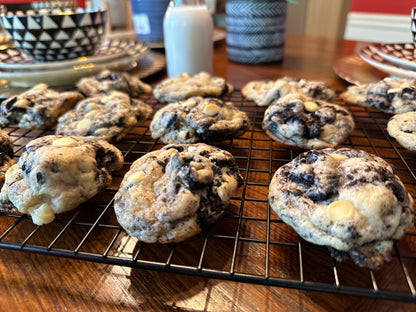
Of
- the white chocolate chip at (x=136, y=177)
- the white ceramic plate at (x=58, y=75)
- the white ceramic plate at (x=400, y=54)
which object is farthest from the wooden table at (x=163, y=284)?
the white ceramic plate at (x=400, y=54)

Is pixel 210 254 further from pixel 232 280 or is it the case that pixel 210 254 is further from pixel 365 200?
pixel 365 200

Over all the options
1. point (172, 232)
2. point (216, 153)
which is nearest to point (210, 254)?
point (172, 232)

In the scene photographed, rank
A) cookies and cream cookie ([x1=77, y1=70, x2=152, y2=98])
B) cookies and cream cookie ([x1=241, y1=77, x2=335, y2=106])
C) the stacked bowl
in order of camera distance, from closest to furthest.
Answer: cookies and cream cookie ([x1=241, y1=77, x2=335, y2=106]) < cookies and cream cookie ([x1=77, y1=70, x2=152, y2=98]) < the stacked bowl

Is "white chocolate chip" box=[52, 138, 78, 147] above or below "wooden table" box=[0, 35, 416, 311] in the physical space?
above

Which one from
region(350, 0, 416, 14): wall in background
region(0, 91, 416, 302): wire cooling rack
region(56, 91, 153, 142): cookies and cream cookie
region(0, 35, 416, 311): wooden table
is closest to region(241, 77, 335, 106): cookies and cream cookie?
region(0, 91, 416, 302): wire cooling rack

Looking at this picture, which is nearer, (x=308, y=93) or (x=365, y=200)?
(x=365, y=200)

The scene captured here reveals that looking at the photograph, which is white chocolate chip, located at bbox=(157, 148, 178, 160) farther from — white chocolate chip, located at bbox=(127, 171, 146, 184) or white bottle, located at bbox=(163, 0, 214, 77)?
white bottle, located at bbox=(163, 0, 214, 77)

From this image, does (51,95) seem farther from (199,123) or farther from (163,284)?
(163,284)
